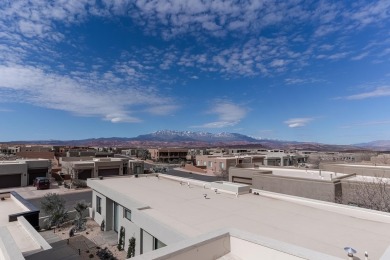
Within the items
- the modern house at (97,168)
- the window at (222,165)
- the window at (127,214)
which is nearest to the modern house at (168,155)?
the window at (222,165)

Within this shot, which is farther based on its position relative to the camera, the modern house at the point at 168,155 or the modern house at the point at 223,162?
the modern house at the point at 168,155

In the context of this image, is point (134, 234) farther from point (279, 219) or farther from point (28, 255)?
point (279, 219)

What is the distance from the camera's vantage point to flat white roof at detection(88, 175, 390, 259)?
9.32 m

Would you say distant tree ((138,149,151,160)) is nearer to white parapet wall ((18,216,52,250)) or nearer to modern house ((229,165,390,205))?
modern house ((229,165,390,205))

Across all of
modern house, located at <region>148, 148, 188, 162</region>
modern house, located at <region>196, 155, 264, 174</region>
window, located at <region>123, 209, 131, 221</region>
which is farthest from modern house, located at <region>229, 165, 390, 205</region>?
modern house, located at <region>148, 148, 188, 162</region>

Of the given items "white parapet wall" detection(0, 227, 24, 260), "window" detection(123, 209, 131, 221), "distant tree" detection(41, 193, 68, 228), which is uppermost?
"white parapet wall" detection(0, 227, 24, 260)

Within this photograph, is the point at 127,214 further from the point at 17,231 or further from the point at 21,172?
the point at 21,172

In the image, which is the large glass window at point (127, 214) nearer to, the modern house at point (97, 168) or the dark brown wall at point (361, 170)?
the dark brown wall at point (361, 170)

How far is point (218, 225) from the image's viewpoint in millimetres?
10883

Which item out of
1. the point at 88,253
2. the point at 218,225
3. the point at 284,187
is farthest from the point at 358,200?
the point at 88,253

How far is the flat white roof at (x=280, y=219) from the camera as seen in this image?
9320 millimetres

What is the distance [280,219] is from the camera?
12.0 meters

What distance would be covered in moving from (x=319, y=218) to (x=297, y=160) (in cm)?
7272

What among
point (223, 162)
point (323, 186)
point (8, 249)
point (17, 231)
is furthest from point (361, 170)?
point (223, 162)
